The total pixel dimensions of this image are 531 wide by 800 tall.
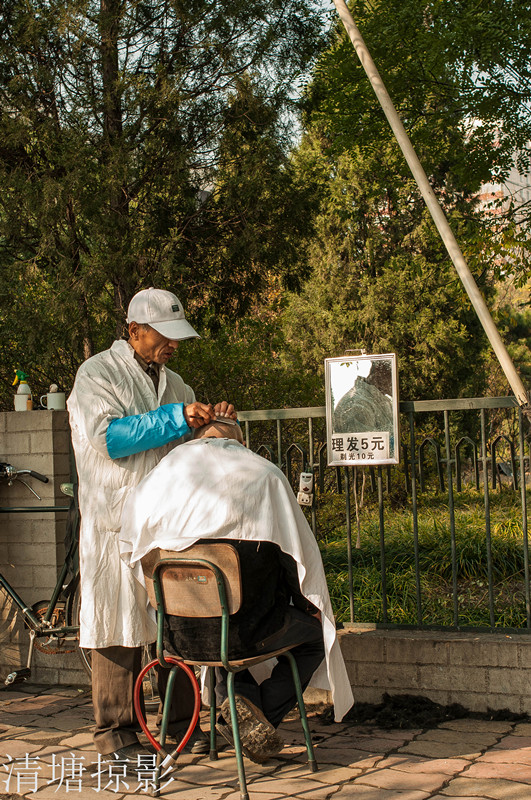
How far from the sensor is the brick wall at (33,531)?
532 cm

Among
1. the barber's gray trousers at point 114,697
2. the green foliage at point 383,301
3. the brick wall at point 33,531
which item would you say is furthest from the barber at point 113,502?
the green foliage at point 383,301

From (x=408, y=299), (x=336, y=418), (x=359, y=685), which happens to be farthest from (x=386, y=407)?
(x=408, y=299)

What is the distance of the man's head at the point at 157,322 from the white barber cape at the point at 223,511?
60 centimetres

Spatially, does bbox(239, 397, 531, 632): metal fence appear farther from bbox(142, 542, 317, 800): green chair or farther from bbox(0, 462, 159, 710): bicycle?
bbox(142, 542, 317, 800): green chair

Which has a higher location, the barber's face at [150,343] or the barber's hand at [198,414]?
the barber's face at [150,343]

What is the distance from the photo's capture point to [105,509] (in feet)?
12.6

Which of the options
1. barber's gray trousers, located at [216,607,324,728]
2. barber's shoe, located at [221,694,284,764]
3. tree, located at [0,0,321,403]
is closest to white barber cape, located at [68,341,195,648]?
barber's gray trousers, located at [216,607,324,728]

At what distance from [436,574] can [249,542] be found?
2.60m

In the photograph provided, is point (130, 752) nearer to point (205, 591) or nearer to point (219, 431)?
point (205, 591)

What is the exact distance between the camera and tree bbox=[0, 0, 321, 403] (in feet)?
27.4

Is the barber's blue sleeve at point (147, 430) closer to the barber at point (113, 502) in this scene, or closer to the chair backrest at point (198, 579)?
the barber at point (113, 502)

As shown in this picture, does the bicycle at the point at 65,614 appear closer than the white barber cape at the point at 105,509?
No

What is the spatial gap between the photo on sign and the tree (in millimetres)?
4037

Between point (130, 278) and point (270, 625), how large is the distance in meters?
5.68
